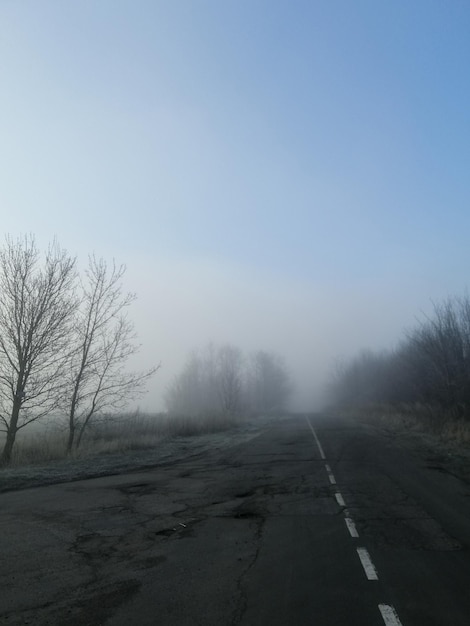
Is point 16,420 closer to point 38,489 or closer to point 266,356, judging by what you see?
point 38,489

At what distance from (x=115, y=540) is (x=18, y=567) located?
1500 millimetres

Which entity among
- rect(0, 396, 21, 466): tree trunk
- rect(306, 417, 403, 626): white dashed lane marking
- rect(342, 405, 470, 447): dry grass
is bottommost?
rect(306, 417, 403, 626): white dashed lane marking

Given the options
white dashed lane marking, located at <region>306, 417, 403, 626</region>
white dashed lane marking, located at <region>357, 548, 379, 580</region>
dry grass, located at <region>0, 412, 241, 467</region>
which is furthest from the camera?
dry grass, located at <region>0, 412, 241, 467</region>

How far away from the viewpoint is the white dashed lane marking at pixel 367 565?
5223 millimetres

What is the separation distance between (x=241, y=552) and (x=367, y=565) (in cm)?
166

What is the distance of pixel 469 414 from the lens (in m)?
25.0

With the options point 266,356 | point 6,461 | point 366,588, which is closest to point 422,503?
point 366,588

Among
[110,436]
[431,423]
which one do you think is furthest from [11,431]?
[431,423]

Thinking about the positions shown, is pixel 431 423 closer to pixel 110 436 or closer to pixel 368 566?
pixel 110 436

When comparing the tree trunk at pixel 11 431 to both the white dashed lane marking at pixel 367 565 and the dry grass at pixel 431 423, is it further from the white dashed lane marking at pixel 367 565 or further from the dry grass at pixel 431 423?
the dry grass at pixel 431 423

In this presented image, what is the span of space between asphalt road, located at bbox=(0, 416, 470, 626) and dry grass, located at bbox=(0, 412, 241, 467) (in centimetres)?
623

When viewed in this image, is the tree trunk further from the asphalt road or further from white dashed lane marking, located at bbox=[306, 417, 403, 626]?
white dashed lane marking, located at bbox=[306, 417, 403, 626]

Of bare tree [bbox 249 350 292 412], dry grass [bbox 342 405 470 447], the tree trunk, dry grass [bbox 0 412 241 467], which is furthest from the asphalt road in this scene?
bare tree [bbox 249 350 292 412]

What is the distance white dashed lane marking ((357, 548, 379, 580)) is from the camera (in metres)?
5.22
